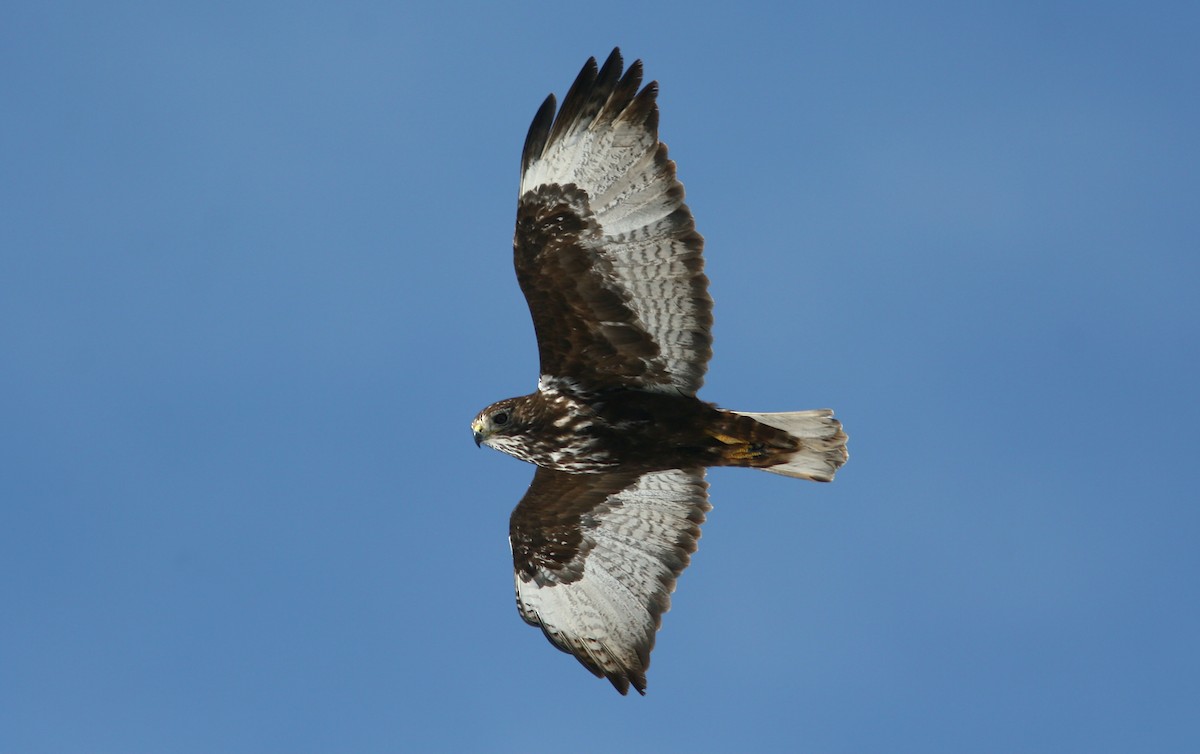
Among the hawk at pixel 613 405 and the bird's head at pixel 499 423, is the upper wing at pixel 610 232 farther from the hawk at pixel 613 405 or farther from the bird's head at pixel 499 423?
the bird's head at pixel 499 423

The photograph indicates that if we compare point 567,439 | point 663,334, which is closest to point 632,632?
point 567,439

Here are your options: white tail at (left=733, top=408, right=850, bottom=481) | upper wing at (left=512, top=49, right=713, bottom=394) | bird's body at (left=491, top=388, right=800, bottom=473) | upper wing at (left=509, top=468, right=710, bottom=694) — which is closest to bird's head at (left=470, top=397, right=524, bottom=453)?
bird's body at (left=491, top=388, right=800, bottom=473)

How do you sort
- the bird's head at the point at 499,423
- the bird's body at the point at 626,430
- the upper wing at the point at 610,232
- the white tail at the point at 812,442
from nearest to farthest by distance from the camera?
the upper wing at the point at 610,232 → the bird's body at the point at 626,430 → the bird's head at the point at 499,423 → the white tail at the point at 812,442

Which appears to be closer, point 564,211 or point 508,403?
point 564,211

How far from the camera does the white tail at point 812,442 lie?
1173 centimetres

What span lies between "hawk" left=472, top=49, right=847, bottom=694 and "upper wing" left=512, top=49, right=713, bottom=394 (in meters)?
0.01

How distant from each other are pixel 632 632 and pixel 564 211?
3943 mm

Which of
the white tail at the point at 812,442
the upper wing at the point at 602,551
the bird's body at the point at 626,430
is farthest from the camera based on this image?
the upper wing at the point at 602,551

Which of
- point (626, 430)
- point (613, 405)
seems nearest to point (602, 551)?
point (626, 430)

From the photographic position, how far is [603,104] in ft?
35.2

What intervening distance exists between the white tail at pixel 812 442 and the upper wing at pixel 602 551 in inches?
39.1

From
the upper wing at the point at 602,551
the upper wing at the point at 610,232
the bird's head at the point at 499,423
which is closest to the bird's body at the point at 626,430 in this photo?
the bird's head at the point at 499,423

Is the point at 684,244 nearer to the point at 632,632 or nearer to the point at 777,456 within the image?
the point at 777,456

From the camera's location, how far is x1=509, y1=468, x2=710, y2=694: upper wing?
1238 cm
